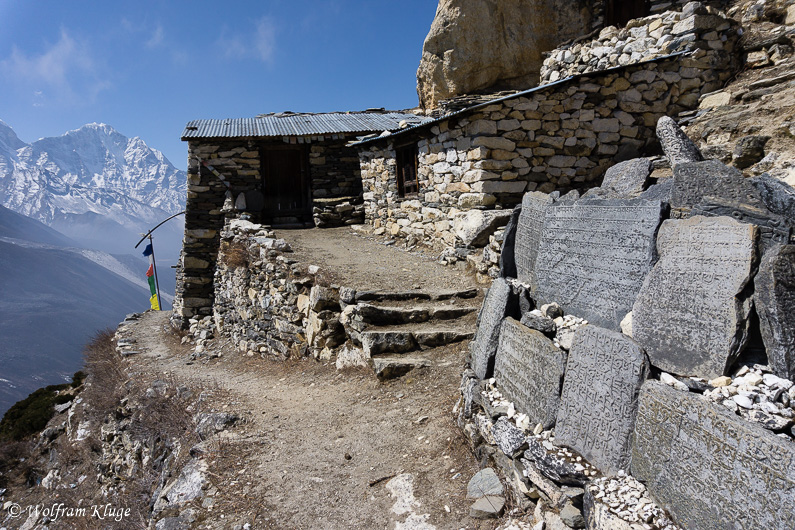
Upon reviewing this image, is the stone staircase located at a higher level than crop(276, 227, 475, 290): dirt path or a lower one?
lower

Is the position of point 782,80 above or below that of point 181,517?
above

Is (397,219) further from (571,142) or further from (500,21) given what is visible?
(500,21)

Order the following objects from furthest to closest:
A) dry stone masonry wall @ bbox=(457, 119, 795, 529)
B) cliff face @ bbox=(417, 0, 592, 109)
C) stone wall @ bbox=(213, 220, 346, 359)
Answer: cliff face @ bbox=(417, 0, 592, 109) < stone wall @ bbox=(213, 220, 346, 359) < dry stone masonry wall @ bbox=(457, 119, 795, 529)

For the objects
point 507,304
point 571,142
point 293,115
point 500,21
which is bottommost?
point 507,304

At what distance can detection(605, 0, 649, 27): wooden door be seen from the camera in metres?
10.7

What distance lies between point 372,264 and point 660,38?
21.9ft

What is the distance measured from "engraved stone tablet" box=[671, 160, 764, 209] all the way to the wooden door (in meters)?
9.78

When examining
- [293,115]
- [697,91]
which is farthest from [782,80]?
[293,115]

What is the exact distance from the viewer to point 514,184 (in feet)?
26.1

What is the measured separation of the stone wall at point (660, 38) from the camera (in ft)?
26.1

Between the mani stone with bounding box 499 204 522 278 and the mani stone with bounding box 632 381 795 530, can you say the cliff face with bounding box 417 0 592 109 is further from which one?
the mani stone with bounding box 632 381 795 530

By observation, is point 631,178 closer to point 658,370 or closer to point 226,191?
point 658,370

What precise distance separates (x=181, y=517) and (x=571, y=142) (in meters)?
7.73

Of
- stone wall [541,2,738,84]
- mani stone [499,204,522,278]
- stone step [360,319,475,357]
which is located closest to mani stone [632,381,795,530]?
mani stone [499,204,522,278]
